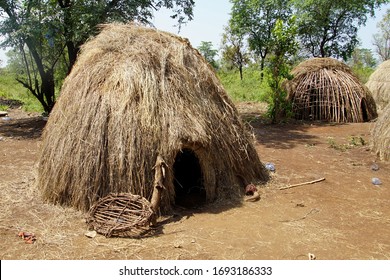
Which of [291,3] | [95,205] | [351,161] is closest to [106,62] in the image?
[95,205]

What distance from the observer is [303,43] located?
2317cm

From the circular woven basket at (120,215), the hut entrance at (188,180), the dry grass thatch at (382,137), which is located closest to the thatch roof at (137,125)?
the hut entrance at (188,180)

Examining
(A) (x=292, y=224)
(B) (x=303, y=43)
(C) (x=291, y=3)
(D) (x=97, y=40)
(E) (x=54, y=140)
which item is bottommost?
(A) (x=292, y=224)

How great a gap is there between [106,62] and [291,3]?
17315mm

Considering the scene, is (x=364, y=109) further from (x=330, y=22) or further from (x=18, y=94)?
(x=18, y=94)

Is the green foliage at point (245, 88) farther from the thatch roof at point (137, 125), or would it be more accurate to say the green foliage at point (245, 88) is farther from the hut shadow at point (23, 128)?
the thatch roof at point (137, 125)

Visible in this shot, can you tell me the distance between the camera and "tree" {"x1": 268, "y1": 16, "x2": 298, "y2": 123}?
39.6 feet

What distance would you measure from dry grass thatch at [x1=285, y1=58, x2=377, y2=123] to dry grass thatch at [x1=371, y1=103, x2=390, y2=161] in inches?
165

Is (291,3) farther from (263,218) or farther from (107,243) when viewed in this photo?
(107,243)

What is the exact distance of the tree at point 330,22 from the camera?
65.4ft

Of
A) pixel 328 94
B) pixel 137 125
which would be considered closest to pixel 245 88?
pixel 328 94

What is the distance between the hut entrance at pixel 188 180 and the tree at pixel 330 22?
52.6 feet

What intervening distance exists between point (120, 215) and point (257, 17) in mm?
18464

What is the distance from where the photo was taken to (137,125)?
5332mm
